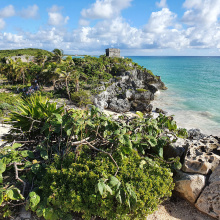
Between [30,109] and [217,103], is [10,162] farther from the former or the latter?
[217,103]

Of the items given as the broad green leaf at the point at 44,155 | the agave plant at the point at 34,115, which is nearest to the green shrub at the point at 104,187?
the broad green leaf at the point at 44,155

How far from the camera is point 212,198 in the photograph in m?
3.32

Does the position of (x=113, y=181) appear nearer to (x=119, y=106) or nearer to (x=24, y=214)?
(x=24, y=214)

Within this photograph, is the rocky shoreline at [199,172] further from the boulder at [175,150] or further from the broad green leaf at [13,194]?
the broad green leaf at [13,194]

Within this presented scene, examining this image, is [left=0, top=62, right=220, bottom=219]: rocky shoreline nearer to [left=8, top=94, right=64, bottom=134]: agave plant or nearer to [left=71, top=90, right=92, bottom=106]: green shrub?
[left=8, top=94, right=64, bottom=134]: agave plant

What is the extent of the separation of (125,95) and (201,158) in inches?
725

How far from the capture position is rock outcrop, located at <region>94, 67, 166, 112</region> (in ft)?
64.3

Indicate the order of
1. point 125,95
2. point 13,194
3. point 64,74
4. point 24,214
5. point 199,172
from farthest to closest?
point 125,95, point 64,74, point 199,172, point 24,214, point 13,194

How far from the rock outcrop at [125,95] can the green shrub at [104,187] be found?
49.4 ft

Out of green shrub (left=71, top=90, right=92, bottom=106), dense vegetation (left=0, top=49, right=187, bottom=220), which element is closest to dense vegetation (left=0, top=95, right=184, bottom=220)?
dense vegetation (left=0, top=49, right=187, bottom=220)

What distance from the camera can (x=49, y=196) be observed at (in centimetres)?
274

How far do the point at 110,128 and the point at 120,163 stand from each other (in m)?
0.73

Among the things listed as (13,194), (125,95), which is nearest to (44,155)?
(13,194)

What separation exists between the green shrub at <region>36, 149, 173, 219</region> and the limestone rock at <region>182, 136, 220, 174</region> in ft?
2.30
